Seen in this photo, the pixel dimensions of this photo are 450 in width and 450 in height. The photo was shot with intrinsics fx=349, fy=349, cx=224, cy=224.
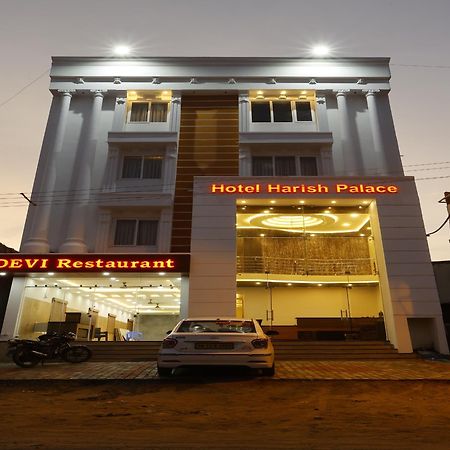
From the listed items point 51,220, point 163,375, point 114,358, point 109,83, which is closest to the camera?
point 163,375

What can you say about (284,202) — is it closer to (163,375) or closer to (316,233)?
(316,233)

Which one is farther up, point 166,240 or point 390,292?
point 166,240

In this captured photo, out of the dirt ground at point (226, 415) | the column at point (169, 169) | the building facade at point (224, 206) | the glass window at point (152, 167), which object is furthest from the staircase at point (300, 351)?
the glass window at point (152, 167)

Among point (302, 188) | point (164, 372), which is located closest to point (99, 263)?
point (164, 372)

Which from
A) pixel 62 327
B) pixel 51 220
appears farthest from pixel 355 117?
pixel 62 327

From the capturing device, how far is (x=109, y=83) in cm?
2008

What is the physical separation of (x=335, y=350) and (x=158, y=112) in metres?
15.4

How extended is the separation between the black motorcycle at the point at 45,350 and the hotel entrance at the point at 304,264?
840cm

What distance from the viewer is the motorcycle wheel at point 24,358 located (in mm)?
10328

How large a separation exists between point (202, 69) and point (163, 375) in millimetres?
17830

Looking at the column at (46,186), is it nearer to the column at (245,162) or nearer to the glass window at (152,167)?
the glass window at (152,167)

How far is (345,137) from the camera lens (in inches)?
742

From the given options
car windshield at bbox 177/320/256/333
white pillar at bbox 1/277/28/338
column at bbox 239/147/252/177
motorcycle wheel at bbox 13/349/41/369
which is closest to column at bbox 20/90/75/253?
white pillar at bbox 1/277/28/338

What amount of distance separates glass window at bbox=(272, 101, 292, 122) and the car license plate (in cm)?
1563
